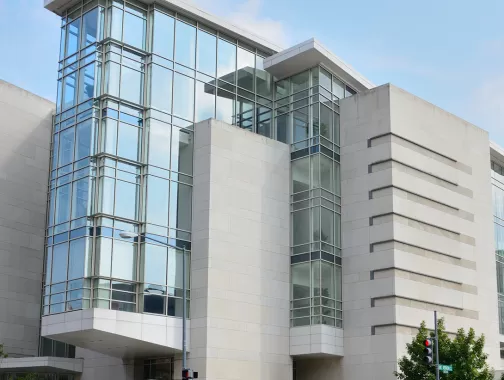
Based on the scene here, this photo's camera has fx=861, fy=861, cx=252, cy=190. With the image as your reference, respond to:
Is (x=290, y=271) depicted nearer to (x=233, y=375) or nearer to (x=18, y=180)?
(x=233, y=375)

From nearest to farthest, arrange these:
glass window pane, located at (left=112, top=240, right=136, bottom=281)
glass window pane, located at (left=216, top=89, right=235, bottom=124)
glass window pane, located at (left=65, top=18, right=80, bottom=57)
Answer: glass window pane, located at (left=112, top=240, right=136, bottom=281) < glass window pane, located at (left=65, top=18, right=80, bottom=57) < glass window pane, located at (left=216, top=89, right=235, bottom=124)

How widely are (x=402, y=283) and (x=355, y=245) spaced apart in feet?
11.0

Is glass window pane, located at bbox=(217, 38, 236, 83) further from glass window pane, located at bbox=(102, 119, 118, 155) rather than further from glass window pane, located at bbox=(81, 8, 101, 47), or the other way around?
glass window pane, located at bbox=(102, 119, 118, 155)

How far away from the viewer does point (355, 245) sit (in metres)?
46.3

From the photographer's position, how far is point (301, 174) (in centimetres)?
4722

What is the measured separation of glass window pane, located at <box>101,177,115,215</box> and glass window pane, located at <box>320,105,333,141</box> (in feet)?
41.7

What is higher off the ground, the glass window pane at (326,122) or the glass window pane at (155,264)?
the glass window pane at (326,122)

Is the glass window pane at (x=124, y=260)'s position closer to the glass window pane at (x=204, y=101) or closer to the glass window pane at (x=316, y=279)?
the glass window pane at (x=204, y=101)

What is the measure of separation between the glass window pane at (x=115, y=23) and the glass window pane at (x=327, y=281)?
1583 cm

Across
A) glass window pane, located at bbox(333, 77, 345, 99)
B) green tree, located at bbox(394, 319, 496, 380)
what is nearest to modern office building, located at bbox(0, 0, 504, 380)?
glass window pane, located at bbox(333, 77, 345, 99)

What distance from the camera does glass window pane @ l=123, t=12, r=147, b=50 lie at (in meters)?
43.7

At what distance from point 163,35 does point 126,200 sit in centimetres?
936

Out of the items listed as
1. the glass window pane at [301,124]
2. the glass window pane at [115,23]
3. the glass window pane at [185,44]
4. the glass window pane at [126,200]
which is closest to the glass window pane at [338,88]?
the glass window pane at [301,124]

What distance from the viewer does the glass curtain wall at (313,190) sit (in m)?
45.2
